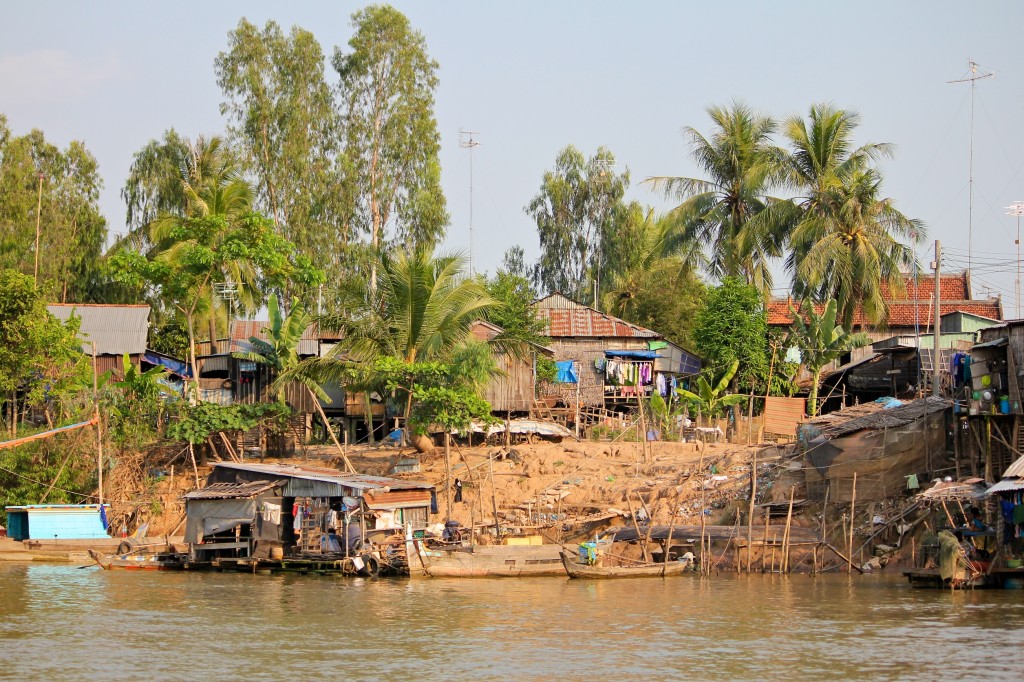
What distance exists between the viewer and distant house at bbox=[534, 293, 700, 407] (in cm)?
3394

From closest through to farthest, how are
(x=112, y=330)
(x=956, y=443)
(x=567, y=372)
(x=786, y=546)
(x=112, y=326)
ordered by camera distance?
(x=786, y=546), (x=956, y=443), (x=112, y=330), (x=112, y=326), (x=567, y=372)

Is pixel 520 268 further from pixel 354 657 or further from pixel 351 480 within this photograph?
pixel 354 657

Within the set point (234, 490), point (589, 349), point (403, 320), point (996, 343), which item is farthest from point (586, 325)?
point (996, 343)

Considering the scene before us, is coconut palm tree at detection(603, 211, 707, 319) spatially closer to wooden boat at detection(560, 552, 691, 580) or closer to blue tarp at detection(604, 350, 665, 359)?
blue tarp at detection(604, 350, 665, 359)

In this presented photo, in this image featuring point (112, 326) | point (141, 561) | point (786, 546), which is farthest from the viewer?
point (112, 326)

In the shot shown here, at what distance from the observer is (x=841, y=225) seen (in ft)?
112

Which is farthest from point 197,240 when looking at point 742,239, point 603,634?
point 603,634

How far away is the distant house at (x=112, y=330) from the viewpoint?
105ft

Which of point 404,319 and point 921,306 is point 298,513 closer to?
→ point 404,319

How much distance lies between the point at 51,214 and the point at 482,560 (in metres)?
23.8

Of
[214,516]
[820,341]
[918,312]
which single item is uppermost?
[918,312]

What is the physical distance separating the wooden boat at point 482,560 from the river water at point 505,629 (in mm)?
269

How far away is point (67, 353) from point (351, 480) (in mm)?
9052

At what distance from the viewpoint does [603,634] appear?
1661 centimetres
